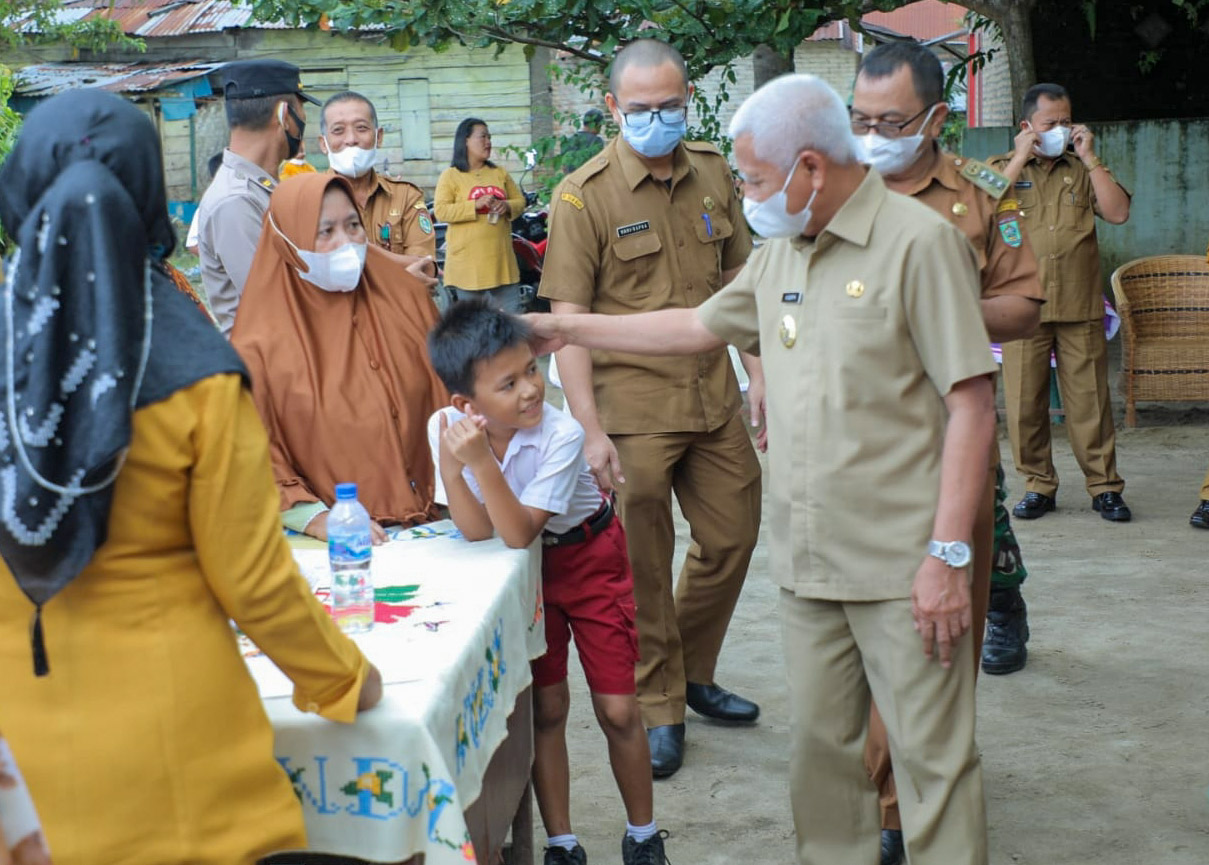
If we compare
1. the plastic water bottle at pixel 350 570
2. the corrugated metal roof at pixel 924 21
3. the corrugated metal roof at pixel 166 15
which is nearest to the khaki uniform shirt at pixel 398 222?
the plastic water bottle at pixel 350 570

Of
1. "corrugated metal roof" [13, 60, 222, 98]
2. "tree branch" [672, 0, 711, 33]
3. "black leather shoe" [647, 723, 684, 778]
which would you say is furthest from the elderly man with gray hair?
"corrugated metal roof" [13, 60, 222, 98]

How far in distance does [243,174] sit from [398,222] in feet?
7.83

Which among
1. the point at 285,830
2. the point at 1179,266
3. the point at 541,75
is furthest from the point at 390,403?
the point at 541,75

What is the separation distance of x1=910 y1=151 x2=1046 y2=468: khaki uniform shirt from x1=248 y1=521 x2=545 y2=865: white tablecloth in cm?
134

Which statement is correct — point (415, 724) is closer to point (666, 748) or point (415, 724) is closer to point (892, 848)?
point (892, 848)

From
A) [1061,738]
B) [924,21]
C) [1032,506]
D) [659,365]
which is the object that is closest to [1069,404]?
[1032,506]

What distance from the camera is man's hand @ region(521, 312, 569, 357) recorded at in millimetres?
3260

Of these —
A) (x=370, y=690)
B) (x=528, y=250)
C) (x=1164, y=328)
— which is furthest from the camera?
(x=528, y=250)

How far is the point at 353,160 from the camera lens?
6.36 meters

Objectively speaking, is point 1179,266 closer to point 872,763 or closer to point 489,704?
point 872,763

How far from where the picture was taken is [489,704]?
278 centimetres

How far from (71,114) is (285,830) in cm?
106

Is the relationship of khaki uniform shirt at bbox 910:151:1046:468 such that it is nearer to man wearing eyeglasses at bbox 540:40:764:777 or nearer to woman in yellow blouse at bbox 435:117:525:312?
man wearing eyeglasses at bbox 540:40:764:777

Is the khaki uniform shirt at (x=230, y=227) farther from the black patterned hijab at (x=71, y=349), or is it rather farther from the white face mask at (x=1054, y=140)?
the white face mask at (x=1054, y=140)
